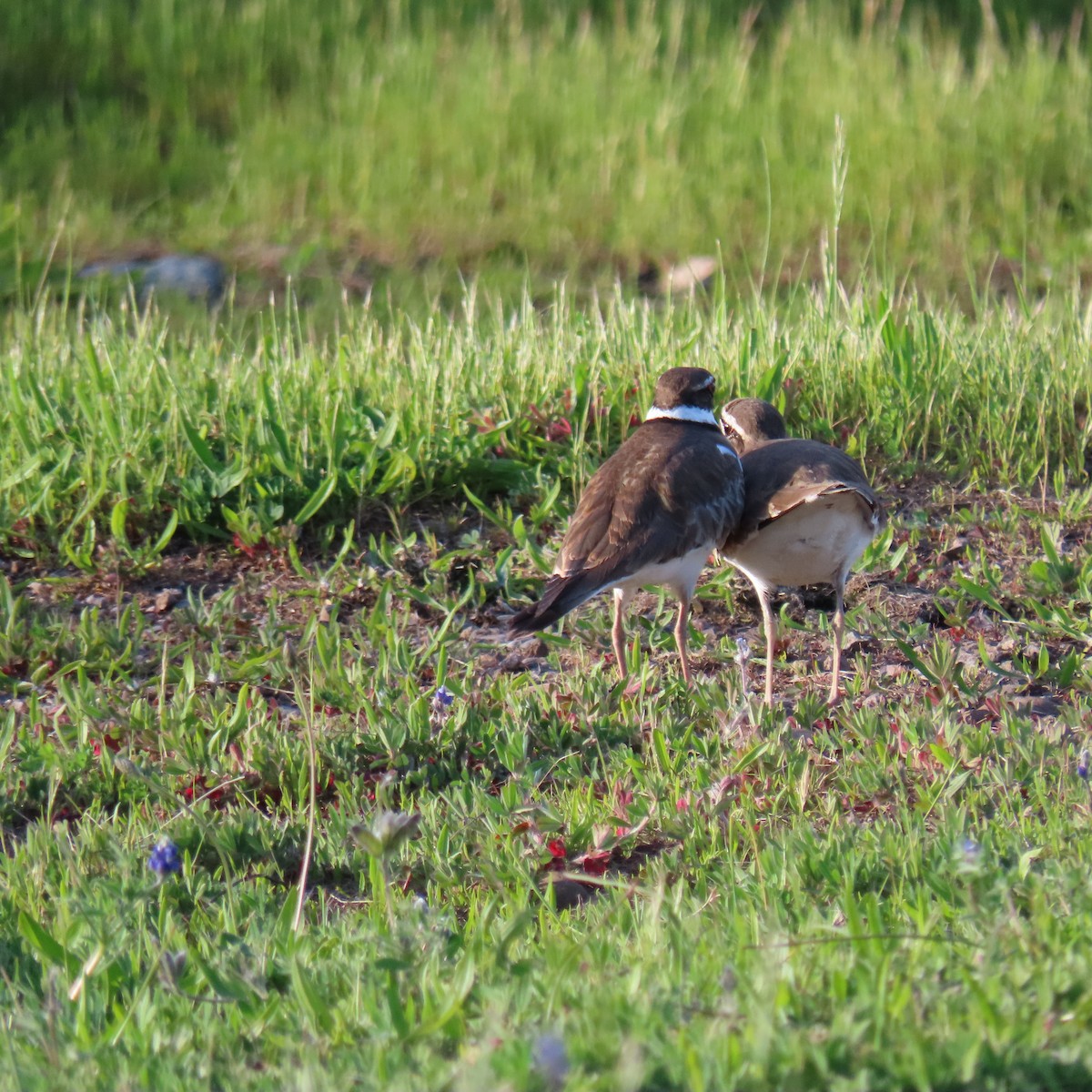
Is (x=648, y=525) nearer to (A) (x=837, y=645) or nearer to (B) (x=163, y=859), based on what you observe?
(A) (x=837, y=645)

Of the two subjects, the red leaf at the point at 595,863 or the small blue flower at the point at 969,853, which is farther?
the red leaf at the point at 595,863

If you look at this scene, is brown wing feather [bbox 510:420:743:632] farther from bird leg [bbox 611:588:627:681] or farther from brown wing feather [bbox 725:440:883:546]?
bird leg [bbox 611:588:627:681]

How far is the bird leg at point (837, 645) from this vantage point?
4.44 m

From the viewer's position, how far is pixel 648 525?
4.43m

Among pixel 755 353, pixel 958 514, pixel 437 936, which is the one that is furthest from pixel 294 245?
pixel 437 936

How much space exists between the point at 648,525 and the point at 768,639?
569mm

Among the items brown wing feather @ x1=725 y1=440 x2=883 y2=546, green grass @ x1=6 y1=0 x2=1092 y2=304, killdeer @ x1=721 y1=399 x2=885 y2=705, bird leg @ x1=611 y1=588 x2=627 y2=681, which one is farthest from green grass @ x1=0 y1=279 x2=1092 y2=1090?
green grass @ x1=6 y1=0 x2=1092 y2=304

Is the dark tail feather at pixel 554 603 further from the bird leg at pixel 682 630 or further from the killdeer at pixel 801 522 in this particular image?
the killdeer at pixel 801 522

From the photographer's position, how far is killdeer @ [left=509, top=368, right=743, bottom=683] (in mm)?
4324

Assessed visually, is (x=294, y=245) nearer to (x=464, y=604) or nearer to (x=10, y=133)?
(x=10, y=133)

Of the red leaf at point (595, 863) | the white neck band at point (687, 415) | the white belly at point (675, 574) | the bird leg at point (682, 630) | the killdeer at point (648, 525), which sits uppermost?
the white neck band at point (687, 415)

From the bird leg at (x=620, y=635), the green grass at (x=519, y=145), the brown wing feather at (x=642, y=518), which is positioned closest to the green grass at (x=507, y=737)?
the bird leg at (x=620, y=635)

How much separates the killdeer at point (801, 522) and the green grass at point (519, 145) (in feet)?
12.9

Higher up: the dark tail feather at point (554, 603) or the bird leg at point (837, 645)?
the dark tail feather at point (554, 603)
